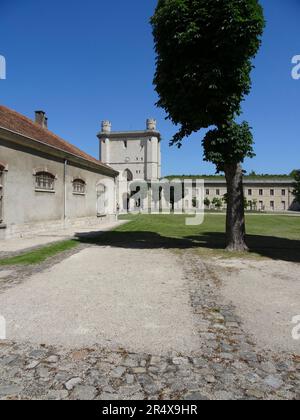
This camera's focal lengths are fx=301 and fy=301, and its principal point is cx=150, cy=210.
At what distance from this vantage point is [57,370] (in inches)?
127

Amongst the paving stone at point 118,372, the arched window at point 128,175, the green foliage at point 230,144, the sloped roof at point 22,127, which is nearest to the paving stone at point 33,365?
the paving stone at point 118,372

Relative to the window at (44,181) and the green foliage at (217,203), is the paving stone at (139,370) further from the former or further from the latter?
the green foliage at (217,203)

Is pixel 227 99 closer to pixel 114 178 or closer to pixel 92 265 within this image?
pixel 92 265

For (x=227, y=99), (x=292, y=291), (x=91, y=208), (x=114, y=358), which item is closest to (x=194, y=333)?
(x=114, y=358)

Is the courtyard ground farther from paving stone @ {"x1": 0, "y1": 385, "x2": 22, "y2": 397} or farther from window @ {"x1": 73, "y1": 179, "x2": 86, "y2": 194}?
window @ {"x1": 73, "y1": 179, "x2": 86, "y2": 194}

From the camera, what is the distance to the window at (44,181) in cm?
1579

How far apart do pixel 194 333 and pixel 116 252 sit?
22.9 ft

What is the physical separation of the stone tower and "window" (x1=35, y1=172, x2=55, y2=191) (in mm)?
55514

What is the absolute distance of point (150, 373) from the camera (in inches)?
125

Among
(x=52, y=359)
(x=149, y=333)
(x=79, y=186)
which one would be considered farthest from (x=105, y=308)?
(x=79, y=186)

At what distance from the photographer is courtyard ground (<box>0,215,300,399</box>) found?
9.80 feet

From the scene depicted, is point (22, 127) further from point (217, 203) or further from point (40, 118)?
point (217, 203)

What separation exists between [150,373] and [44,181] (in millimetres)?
14807

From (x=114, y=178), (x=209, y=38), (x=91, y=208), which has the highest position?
(x=209, y=38)
